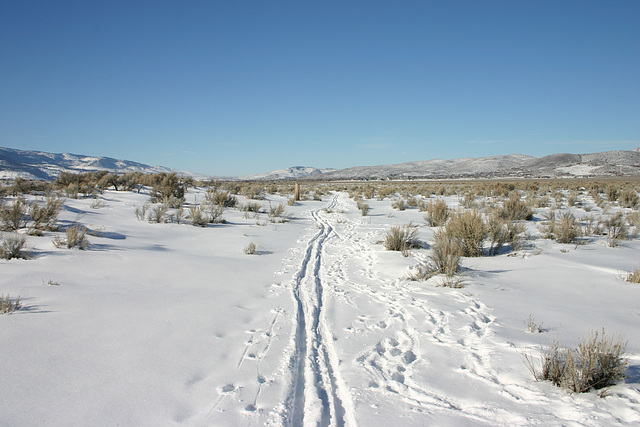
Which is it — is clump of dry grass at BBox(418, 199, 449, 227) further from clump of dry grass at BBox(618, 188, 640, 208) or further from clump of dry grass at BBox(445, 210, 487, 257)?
clump of dry grass at BBox(618, 188, 640, 208)

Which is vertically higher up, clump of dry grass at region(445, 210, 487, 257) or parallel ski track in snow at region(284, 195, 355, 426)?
clump of dry grass at region(445, 210, 487, 257)

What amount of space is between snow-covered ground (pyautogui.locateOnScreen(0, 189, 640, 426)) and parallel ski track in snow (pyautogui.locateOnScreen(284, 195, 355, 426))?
0.01m

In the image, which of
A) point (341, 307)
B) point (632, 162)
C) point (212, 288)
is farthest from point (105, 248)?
point (632, 162)

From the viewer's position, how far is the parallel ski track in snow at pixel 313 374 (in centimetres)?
245

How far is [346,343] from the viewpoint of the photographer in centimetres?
363

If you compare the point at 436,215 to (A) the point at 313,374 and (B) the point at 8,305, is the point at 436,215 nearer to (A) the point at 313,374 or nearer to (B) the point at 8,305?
(A) the point at 313,374

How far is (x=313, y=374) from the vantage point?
9.91ft

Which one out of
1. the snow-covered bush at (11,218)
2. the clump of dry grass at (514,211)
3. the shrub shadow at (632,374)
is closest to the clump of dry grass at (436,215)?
the clump of dry grass at (514,211)

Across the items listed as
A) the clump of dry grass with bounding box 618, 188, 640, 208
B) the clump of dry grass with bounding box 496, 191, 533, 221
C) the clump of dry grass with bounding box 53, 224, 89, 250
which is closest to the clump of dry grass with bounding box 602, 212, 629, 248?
the clump of dry grass with bounding box 496, 191, 533, 221

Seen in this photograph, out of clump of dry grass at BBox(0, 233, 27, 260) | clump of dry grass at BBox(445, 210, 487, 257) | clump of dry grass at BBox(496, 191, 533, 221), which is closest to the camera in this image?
clump of dry grass at BBox(0, 233, 27, 260)

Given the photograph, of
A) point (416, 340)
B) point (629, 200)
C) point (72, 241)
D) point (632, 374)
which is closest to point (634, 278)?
point (632, 374)

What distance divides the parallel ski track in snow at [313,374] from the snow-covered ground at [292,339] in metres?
0.01

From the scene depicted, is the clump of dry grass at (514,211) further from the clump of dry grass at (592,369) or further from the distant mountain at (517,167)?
the distant mountain at (517,167)

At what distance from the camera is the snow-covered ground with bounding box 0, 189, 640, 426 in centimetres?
240
